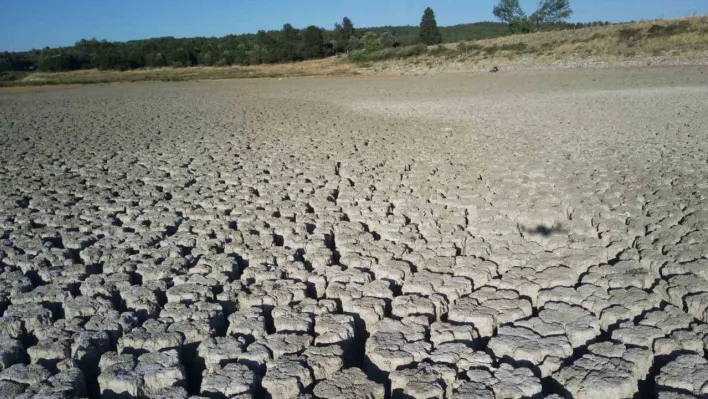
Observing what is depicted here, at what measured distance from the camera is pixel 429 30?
4209 cm

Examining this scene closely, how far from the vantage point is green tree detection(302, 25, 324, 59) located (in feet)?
128

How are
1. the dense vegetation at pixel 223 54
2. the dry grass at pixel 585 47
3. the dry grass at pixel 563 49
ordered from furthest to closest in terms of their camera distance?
the dense vegetation at pixel 223 54, the dry grass at pixel 563 49, the dry grass at pixel 585 47

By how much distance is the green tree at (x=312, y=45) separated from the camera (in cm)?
3912

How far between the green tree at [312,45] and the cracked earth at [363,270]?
3354 cm

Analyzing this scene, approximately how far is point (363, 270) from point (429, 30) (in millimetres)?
41661

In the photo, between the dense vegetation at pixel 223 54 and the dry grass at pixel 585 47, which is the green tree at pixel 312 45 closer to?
the dense vegetation at pixel 223 54

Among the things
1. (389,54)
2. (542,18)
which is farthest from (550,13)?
(389,54)

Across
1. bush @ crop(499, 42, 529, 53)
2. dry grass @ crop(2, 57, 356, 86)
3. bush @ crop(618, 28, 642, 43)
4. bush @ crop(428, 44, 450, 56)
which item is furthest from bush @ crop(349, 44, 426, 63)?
bush @ crop(618, 28, 642, 43)

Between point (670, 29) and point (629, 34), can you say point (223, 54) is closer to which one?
point (629, 34)

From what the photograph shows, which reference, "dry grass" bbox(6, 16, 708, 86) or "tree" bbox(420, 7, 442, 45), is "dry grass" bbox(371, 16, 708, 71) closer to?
"dry grass" bbox(6, 16, 708, 86)

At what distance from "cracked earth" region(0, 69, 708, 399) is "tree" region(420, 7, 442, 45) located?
36461mm

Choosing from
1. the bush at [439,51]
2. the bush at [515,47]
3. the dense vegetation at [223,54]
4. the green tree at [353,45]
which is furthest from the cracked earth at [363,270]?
the green tree at [353,45]

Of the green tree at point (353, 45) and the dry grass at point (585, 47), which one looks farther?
the green tree at point (353, 45)

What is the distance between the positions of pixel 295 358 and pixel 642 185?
353 cm
